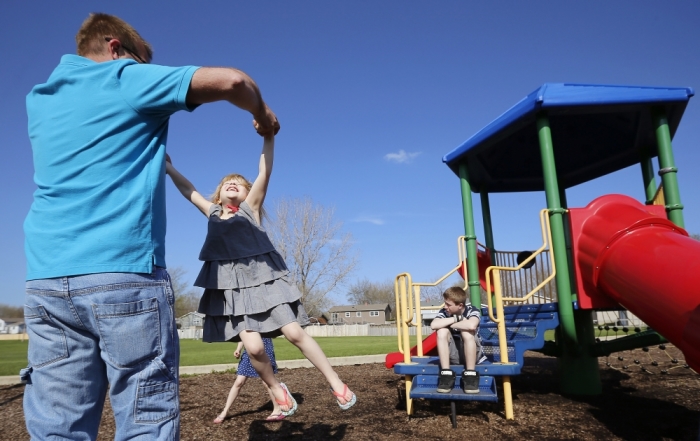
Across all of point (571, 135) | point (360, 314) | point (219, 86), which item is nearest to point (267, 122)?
point (219, 86)

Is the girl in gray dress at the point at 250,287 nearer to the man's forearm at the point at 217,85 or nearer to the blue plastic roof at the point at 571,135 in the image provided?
the man's forearm at the point at 217,85

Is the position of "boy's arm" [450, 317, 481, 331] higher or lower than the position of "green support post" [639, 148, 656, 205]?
lower

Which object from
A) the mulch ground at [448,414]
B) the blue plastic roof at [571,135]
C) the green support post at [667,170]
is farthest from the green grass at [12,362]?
the green support post at [667,170]

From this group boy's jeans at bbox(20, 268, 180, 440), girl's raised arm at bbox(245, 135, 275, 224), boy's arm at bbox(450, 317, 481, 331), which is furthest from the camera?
boy's arm at bbox(450, 317, 481, 331)

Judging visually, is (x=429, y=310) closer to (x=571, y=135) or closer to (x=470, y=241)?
(x=470, y=241)

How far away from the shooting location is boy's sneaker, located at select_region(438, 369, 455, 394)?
4.48m

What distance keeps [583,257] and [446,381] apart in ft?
6.54

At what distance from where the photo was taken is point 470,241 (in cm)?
714

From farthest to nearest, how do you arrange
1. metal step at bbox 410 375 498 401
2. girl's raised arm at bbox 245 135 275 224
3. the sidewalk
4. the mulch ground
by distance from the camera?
1. the sidewalk
2. metal step at bbox 410 375 498 401
3. the mulch ground
4. girl's raised arm at bbox 245 135 275 224

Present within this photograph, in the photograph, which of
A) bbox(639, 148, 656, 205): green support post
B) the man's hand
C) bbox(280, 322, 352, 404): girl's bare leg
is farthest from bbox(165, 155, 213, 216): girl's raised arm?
bbox(639, 148, 656, 205): green support post

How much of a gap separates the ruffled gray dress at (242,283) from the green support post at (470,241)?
4.34 m

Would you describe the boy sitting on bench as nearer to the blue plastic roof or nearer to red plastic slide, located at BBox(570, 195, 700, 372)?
red plastic slide, located at BBox(570, 195, 700, 372)

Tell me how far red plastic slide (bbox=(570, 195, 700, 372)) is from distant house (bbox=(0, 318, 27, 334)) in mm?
86269

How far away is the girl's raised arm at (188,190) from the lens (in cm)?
329
